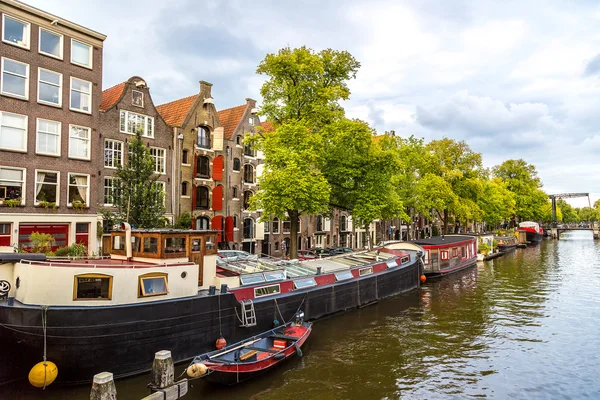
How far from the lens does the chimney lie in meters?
39.5

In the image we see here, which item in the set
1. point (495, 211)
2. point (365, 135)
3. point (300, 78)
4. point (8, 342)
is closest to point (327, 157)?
point (365, 135)

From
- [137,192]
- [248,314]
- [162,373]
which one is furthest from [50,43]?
[162,373]

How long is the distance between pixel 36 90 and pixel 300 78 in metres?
18.3

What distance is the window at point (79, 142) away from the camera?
2897cm

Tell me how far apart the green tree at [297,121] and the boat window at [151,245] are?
13.2 m

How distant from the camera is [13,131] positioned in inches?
1025

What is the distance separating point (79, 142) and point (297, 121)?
622 inches

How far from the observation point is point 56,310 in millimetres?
13055

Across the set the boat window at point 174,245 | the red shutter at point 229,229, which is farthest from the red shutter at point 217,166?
the boat window at point 174,245

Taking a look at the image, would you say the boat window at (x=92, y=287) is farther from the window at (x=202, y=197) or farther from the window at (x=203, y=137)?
the window at (x=203, y=137)

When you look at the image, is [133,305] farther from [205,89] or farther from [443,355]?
[205,89]

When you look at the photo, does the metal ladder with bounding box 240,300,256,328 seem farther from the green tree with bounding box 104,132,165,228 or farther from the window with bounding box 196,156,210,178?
the window with bounding box 196,156,210,178

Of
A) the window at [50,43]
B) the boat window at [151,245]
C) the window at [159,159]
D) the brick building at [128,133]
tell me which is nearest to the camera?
the boat window at [151,245]

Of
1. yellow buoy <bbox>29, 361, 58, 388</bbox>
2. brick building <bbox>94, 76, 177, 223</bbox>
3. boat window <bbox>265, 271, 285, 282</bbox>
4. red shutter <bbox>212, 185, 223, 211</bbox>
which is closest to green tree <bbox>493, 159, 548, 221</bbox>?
red shutter <bbox>212, 185, 223, 211</bbox>
